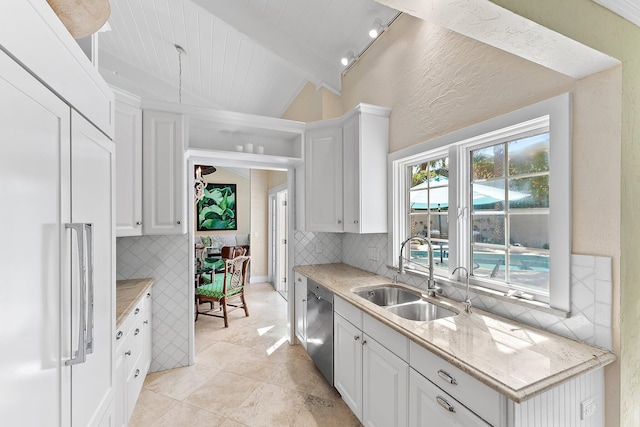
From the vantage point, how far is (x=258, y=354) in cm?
299

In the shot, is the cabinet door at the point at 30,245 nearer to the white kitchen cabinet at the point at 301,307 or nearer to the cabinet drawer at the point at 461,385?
the cabinet drawer at the point at 461,385

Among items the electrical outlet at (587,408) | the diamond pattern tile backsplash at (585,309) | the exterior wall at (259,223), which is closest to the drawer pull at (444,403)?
the electrical outlet at (587,408)

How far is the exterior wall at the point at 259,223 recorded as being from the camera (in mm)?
6051

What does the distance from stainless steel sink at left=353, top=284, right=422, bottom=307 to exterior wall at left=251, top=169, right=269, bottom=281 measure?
4.15 m

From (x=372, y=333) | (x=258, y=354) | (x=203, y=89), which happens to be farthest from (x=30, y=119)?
(x=203, y=89)

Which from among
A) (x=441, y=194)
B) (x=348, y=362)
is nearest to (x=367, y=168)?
(x=441, y=194)

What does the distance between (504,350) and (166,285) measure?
2.72m

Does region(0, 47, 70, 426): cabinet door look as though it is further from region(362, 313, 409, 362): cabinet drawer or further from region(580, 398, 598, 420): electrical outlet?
region(580, 398, 598, 420): electrical outlet

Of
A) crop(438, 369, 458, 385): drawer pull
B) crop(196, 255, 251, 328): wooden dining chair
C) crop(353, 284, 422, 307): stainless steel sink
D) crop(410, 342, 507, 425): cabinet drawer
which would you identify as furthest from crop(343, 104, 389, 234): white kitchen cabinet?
crop(196, 255, 251, 328): wooden dining chair

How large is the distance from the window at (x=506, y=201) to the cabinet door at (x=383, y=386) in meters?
0.79

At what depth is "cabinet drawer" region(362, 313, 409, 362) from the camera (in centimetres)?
146

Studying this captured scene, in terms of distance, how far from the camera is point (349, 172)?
2656mm

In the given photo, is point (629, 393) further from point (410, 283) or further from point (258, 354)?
point (258, 354)

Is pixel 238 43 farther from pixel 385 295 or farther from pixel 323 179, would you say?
pixel 385 295
